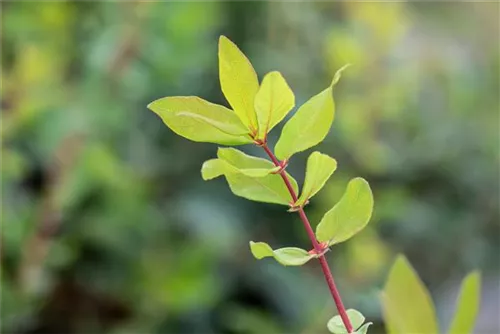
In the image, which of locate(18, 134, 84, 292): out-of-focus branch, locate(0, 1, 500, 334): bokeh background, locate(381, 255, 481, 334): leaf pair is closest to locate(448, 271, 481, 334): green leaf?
locate(381, 255, 481, 334): leaf pair

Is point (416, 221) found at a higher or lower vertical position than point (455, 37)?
lower

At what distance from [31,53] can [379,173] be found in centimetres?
30

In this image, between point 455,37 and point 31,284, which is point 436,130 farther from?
point 31,284

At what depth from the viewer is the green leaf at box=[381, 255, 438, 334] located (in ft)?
0.64

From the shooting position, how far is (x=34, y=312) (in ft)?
1.52

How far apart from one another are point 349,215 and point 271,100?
3 centimetres

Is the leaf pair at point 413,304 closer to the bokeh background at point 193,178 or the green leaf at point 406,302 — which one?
the green leaf at point 406,302

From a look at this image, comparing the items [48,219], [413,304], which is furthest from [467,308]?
[48,219]

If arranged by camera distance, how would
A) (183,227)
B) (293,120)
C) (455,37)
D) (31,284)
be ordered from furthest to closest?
(455,37) → (183,227) → (31,284) → (293,120)

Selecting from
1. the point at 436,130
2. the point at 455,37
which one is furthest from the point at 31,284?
→ the point at 455,37

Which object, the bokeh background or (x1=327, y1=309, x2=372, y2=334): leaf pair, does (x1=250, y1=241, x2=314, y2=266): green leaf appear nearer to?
(x1=327, y1=309, x2=372, y2=334): leaf pair

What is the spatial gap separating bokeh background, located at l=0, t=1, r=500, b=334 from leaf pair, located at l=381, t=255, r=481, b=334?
0.60 feet

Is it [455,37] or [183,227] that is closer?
[183,227]

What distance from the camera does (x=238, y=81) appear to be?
0.15m
